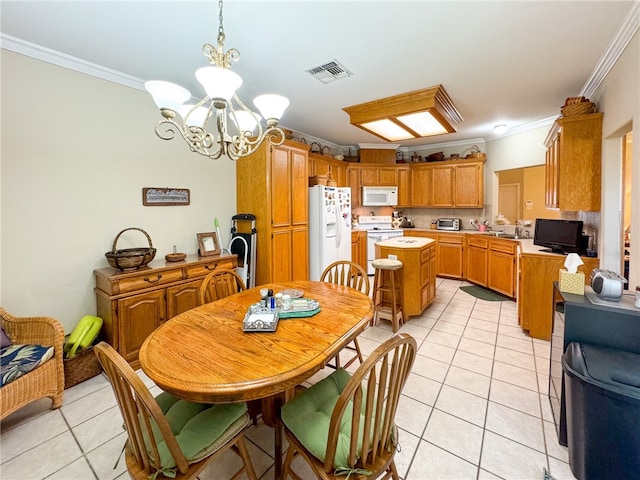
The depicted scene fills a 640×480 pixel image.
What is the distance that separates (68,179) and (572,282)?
3937 millimetres

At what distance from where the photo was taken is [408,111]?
321 centimetres

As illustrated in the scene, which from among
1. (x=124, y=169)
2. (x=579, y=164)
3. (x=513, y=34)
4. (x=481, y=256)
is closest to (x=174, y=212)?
(x=124, y=169)

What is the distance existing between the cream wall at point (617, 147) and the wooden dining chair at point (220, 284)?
2933 millimetres

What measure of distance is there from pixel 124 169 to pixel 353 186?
159 inches

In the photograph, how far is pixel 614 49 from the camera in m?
2.29

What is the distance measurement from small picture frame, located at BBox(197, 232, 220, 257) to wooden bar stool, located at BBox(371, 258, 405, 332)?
1900mm

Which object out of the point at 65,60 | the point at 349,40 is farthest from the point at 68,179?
the point at 349,40

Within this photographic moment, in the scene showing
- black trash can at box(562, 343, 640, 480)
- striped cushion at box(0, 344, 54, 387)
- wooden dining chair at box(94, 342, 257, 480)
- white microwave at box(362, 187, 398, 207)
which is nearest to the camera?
wooden dining chair at box(94, 342, 257, 480)

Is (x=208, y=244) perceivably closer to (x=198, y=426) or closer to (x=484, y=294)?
(x=198, y=426)

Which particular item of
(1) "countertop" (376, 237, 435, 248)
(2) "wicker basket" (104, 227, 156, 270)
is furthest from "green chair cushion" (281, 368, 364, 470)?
(1) "countertop" (376, 237, 435, 248)

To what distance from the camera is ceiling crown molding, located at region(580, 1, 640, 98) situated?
1933 millimetres

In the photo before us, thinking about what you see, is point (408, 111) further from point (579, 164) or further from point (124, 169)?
point (124, 169)

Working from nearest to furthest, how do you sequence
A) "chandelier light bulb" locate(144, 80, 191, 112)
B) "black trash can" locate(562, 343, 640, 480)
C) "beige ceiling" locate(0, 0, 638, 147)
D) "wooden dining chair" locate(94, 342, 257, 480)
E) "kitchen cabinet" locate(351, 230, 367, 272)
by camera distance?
"wooden dining chair" locate(94, 342, 257, 480) → "black trash can" locate(562, 343, 640, 480) → "chandelier light bulb" locate(144, 80, 191, 112) → "beige ceiling" locate(0, 0, 638, 147) → "kitchen cabinet" locate(351, 230, 367, 272)

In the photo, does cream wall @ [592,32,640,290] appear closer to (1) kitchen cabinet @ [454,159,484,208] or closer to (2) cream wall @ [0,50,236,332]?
(1) kitchen cabinet @ [454,159,484,208]
